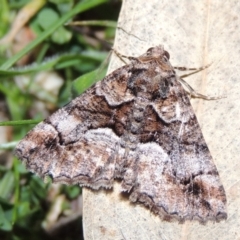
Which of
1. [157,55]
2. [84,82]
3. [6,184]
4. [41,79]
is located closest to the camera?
[157,55]

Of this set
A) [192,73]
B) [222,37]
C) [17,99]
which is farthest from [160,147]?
[17,99]

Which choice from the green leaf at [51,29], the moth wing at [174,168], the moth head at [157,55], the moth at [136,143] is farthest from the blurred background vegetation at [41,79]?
the moth wing at [174,168]

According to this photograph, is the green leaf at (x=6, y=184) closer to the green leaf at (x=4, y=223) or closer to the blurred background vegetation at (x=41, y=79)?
the blurred background vegetation at (x=41, y=79)

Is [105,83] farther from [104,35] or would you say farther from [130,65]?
[104,35]

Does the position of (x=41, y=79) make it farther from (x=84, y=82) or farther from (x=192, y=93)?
(x=192, y=93)

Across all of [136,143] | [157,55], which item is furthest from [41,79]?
[157,55]
